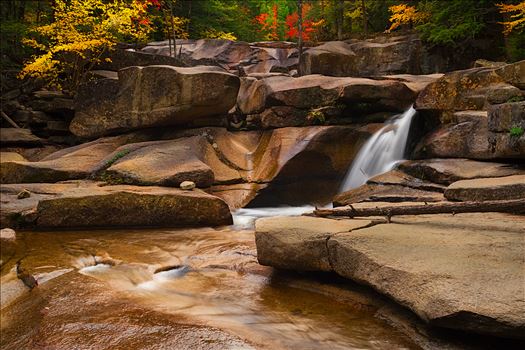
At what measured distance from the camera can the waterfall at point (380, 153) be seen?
10.5 meters

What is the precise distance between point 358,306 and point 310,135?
779cm

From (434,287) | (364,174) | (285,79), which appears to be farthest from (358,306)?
(285,79)

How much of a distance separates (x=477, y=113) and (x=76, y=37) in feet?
42.1

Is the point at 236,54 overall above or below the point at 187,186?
above

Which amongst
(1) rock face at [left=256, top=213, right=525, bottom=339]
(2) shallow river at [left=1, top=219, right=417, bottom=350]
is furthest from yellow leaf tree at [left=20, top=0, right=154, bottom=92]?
(1) rock face at [left=256, top=213, right=525, bottom=339]

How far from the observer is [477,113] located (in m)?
8.85

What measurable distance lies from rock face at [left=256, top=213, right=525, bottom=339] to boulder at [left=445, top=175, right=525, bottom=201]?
2.25 feet

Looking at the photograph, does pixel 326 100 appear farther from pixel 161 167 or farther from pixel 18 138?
pixel 18 138

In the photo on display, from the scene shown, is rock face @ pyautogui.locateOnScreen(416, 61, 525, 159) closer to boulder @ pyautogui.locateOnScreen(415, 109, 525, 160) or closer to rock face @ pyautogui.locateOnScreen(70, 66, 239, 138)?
boulder @ pyautogui.locateOnScreen(415, 109, 525, 160)

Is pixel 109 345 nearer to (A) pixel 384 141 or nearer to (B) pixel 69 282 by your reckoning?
(B) pixel 69 282

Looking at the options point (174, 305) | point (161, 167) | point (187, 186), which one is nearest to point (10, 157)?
point (161, 167)

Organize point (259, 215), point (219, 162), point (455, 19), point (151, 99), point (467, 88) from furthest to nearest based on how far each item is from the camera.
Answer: point (455, 19), point (151, 99), point (219, 162), point (259, 215), point (467, 88)

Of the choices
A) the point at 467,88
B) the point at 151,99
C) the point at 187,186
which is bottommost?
the point at 187,186

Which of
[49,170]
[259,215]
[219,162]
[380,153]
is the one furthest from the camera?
[219,162]
